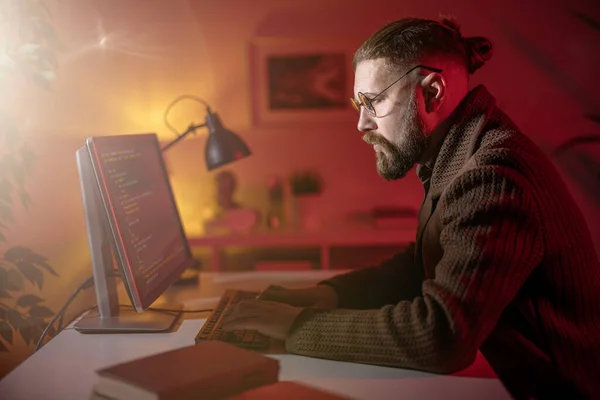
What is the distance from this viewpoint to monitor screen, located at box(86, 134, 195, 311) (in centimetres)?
130

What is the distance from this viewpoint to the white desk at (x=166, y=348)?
1.04 meters

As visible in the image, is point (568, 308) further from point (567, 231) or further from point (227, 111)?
point (227, 111)

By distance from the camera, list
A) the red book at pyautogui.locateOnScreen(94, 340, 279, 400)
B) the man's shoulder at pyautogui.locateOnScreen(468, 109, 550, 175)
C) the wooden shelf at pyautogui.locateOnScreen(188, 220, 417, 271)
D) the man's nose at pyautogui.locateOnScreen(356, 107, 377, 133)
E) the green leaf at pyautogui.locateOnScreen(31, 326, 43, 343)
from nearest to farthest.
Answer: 1. the red book at pyautogui.locateOnScreen(94, 340, 279, 400)
2. the man's shoulder at pyautogui.locateOnScreen(468, 109, 550, 175)
3. the man's nose at pyautogui.locateOnScreen(356, 107, 377, 133)
4. the wooden shelf at pyautogui.locateOnScreen(188, 220, 417, 271)
5. the green leaf at pyautogui.locateOnScreen(31, 326, 43, 343)

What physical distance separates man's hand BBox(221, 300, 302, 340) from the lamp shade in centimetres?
84

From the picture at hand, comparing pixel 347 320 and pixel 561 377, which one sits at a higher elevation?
pixel 347 320

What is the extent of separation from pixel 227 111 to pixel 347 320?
6.97 ft

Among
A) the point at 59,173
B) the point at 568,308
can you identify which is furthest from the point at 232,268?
the point at 568,308

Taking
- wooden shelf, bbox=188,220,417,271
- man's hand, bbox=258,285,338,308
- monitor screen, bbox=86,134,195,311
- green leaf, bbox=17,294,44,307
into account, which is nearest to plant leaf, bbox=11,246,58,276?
green leaf, bbox=17,294,44,307

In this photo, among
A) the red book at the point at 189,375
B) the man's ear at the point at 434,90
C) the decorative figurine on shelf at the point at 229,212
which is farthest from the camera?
the decorative figurine on shelf at the point at 229,212

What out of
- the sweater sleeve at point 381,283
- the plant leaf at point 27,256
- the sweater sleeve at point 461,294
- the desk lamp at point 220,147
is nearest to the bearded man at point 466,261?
the sweater sleeve at point 461,294

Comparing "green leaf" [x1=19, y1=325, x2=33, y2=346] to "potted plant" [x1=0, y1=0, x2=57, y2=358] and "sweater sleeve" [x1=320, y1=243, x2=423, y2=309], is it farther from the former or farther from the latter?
"sweater sleeve" [x1=320, y1=243, x2=423, y2=309]

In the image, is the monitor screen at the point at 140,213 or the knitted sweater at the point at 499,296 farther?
the monitor screen at the point at 140,213

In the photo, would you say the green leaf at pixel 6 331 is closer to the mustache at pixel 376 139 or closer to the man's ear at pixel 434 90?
the mustache at pixel 376 139

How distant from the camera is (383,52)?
1470mm
